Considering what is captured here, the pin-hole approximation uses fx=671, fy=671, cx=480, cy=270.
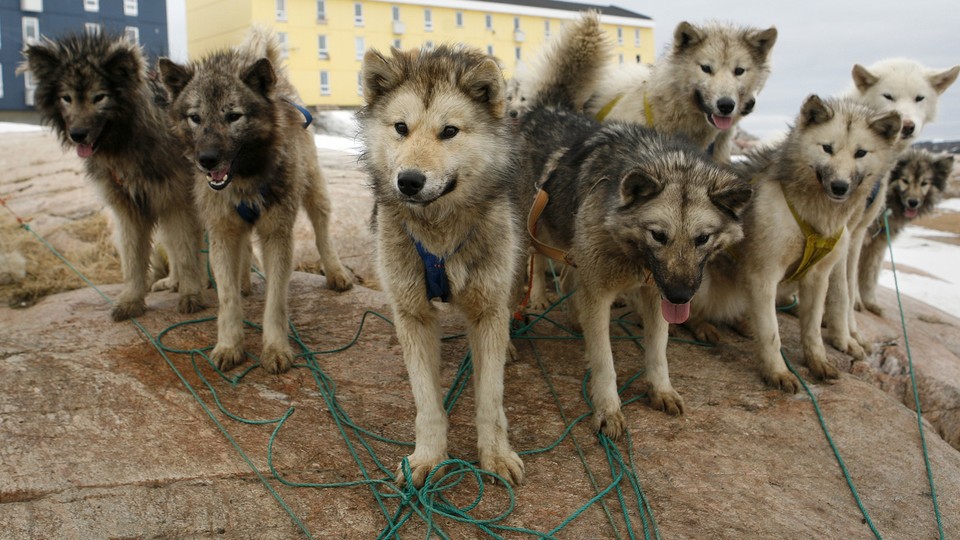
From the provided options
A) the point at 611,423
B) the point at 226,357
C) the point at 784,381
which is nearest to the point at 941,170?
the point at 784,381

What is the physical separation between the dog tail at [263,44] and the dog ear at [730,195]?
11.2 ft

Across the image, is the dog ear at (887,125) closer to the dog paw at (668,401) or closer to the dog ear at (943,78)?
the dog ear at (943,78)

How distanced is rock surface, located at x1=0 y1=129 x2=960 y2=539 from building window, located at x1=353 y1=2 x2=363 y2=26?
82.0 ft

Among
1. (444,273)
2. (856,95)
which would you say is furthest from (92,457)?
(856,95)

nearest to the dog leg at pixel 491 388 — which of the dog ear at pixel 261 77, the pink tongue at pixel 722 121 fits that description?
the dog ear at pixel 261 77

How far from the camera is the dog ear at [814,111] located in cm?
459

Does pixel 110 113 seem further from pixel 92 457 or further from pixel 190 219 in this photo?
pixel 92 457

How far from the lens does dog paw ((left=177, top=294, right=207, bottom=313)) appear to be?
17.3ft

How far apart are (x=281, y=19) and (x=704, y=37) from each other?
79.8 ft

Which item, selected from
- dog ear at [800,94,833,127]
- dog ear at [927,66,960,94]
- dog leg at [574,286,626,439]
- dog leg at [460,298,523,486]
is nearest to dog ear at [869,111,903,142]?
dog ear at [800,94,833,127]

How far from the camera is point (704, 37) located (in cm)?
569

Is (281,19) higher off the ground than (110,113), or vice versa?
(281,19)

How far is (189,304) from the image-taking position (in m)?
5.28

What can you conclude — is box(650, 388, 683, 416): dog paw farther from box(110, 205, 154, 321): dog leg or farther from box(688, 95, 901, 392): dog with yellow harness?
box(110, 205, 154, 321): dog leg
